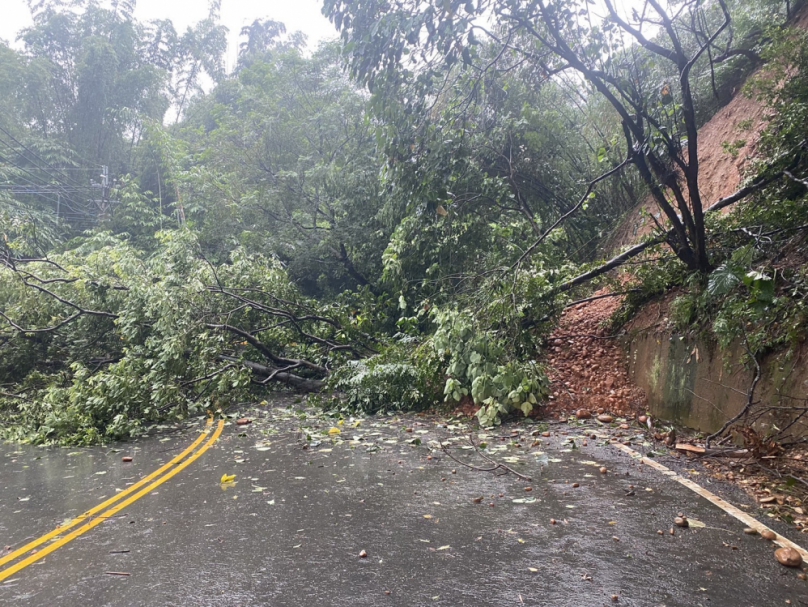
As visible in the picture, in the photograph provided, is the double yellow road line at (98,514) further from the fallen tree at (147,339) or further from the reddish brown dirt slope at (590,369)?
the reddish brown dirt slope at (590,369)

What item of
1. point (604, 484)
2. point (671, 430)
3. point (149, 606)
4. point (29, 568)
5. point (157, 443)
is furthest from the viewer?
point (157, 443)

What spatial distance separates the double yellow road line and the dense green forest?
2.36m

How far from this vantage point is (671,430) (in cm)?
730

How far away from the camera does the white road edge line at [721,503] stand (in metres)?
3.96

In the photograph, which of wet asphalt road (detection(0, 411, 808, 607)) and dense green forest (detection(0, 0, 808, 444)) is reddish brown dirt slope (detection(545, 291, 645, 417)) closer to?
dense green forest (detection(0, 0, 808, 444))

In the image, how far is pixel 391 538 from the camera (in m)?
4.32

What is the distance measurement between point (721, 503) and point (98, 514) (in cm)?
516

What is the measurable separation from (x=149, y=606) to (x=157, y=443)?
18.7 ft

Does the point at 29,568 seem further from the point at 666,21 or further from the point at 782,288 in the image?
the point at 666,21

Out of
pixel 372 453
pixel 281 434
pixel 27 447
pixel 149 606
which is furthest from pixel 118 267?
pixel 149 606

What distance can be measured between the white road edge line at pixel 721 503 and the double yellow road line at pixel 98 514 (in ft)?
16.3

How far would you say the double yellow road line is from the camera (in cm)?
410

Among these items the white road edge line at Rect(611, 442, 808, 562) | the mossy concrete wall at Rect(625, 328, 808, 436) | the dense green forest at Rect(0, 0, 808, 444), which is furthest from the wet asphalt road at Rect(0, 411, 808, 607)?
the dense green forest at Rect(0, 0, 808, 444)

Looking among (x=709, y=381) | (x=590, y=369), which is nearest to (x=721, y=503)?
(x=709, y=381)
